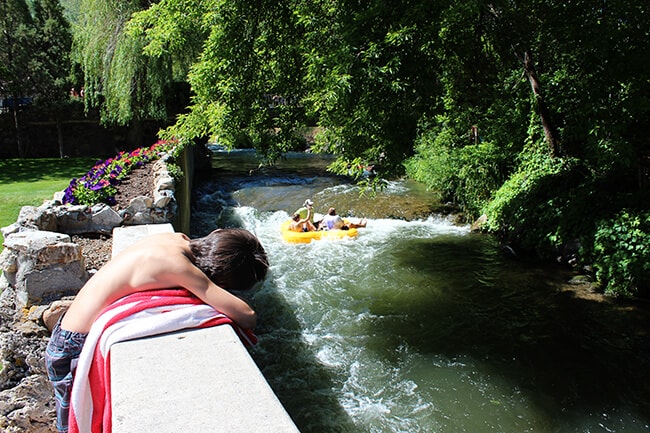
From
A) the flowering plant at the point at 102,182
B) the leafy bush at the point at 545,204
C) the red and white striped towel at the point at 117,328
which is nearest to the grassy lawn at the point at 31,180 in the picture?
the flowering plant at the point at 102,182

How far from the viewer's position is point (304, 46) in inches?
284

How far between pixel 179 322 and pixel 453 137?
12029mm

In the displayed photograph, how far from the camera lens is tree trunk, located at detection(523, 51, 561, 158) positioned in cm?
895

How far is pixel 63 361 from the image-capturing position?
6.49 ft

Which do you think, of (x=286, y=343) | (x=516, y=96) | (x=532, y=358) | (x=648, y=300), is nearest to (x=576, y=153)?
(x=516, y=96)

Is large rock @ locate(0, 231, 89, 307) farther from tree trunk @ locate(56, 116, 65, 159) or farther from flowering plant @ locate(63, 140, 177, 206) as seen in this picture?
tree trunk @ locate(56, 116, 65, 159)

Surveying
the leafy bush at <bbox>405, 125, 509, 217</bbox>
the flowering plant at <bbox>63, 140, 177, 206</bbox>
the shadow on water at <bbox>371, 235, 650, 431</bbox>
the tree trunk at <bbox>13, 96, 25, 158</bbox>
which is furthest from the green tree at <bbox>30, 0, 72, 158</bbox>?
the shadow on water at <bbox>371, 235, 650, 431</bbox>

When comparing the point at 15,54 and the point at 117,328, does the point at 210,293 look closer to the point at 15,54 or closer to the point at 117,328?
the point at 117,328

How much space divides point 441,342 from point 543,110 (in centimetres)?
528

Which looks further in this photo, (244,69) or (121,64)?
(121,64)

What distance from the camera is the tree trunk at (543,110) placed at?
8953 millimetres

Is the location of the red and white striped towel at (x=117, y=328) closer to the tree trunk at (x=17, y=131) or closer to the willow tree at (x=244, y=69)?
the willow tree at (x=244, y=69)

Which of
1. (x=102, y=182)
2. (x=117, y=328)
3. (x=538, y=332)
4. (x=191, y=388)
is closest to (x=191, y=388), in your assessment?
(x=191, y=388)

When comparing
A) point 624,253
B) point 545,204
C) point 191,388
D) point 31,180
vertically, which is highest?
point 191,388
